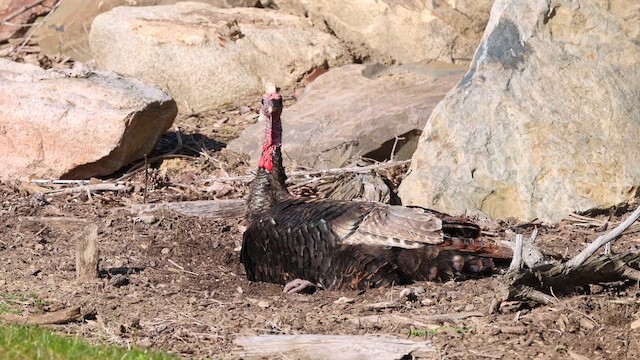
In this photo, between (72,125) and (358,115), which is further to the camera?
(358,115)

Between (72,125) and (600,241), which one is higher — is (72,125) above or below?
below

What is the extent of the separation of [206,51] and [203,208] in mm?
2884

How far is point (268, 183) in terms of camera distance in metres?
8.60

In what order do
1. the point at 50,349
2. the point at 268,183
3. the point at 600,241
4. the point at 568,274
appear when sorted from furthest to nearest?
the point at 268,183, the point at 568,274, the point at 600,241, the point at 50,349

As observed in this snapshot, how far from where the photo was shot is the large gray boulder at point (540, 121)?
8797 millimetres

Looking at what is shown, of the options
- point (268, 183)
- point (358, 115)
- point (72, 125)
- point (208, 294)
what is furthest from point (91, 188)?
point (208, 294)

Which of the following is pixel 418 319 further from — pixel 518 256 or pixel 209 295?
pixel 209 295

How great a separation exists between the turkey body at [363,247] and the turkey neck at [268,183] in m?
0.38

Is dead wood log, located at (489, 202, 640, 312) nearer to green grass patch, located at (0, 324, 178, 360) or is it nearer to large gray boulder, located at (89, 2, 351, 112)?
green grass patch, located at (0, 324, 178, 360)

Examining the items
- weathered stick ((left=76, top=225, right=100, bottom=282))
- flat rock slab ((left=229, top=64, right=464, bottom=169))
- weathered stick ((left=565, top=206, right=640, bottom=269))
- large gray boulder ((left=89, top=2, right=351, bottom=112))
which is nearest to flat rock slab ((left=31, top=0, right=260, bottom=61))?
large gray boulder ((left=89, top=2, right=351, bottom=112))

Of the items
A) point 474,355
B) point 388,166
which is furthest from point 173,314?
point 388,166

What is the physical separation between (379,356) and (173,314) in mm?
1604

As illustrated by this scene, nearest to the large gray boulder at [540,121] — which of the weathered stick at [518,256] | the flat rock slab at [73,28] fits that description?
the weathered stick at [518,256]

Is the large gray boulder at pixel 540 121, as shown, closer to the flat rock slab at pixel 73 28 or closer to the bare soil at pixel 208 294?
the bare soil at pixel 208 294
